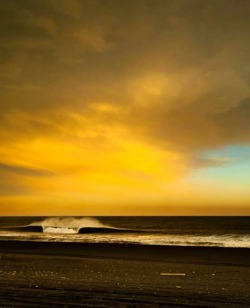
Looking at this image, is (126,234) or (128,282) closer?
(128,282)

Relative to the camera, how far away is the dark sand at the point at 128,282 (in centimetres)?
996

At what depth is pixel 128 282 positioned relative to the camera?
13102 mm

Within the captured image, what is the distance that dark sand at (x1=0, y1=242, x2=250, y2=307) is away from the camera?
9961mm

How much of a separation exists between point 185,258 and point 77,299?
1295 cm

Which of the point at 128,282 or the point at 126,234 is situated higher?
the point at 128,282

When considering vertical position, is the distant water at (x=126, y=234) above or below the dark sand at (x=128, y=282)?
below

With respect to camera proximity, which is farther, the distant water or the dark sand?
the distant water

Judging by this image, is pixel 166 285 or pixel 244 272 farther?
pixel 244 272

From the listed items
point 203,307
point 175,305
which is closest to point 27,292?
point 175,305

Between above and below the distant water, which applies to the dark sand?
above

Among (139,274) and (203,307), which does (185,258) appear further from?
(203,307)

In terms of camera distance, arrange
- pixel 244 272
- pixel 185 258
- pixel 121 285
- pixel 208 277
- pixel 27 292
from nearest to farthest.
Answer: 1. pixel 27 292
2. pixel 121 285
3. pixel 208 277
4. pixel 244 272
5. pixel 185 258

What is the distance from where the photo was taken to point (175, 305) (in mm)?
9516

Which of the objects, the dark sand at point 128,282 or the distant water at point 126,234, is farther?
the distant water at point 126,234
